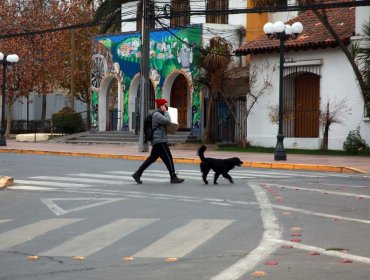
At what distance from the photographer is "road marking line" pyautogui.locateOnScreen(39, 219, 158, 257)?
8.38m

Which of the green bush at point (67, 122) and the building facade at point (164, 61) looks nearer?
the building facade at point (164, 61)

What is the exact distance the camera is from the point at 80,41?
51.9m

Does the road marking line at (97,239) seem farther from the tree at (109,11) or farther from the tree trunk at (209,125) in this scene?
the tree at (109,11)

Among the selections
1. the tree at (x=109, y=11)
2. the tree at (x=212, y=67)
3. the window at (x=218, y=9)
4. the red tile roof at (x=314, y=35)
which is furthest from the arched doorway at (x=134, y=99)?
the red tile roof at (x=314, y=35)

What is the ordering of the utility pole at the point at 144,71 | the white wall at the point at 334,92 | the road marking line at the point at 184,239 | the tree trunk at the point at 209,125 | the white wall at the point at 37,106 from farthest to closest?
1. the white wall at the point at 37,106
2. the tree trunk at the point at 209,125
3. the white wall at the point at 334,92
4. the utility pole at the point at 144,71
5. the road marking line at the point at 184,239

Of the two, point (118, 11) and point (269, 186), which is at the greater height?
point (118, 11)

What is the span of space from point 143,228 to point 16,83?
1495 inches

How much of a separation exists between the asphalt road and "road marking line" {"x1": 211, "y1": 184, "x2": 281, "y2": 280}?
11 millimetres

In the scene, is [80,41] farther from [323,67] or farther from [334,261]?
[334,261]

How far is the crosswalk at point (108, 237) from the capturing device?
8352 millimetres

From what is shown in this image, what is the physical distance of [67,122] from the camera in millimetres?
43375

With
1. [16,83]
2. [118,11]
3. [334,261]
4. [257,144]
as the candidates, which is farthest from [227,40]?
[334,261]

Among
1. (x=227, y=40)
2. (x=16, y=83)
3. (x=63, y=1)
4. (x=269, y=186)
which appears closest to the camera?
(x=269, y=186)

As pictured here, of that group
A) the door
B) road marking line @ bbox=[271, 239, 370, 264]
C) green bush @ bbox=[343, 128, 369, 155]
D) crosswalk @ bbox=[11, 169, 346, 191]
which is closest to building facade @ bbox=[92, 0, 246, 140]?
the door
